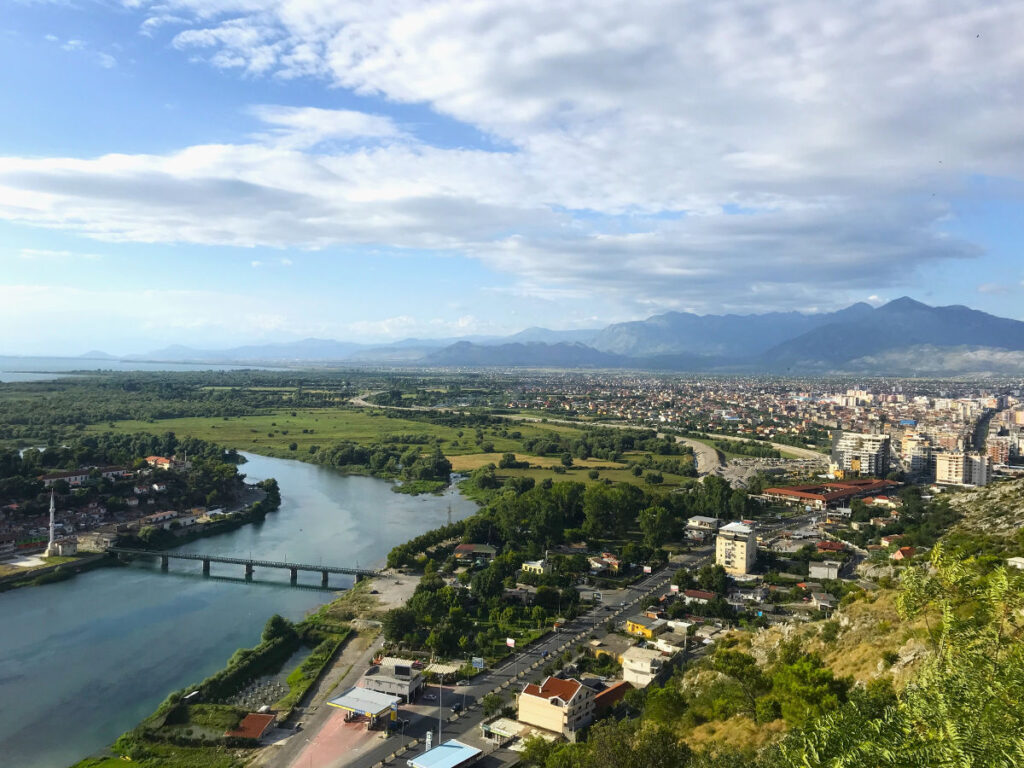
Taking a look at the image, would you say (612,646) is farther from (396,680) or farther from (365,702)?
(365,702)

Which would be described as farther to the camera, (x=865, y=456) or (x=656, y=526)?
Result: (x=865, y=456)

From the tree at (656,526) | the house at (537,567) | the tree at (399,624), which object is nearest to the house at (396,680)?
the tree at (399,624)

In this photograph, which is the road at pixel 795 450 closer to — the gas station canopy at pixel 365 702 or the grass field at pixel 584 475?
the grass field at pixel 584 475

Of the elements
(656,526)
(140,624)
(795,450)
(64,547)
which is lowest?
(140,624)

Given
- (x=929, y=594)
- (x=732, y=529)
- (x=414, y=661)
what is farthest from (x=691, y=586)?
(x=929, y=594)

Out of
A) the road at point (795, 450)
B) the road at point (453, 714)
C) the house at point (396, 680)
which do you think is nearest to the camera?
the road at point (453, 714)

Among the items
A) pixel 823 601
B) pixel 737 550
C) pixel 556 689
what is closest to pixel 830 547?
pixel 737 550
